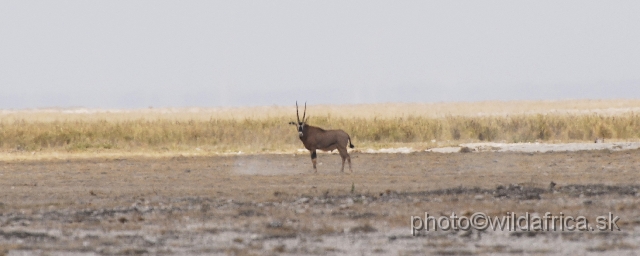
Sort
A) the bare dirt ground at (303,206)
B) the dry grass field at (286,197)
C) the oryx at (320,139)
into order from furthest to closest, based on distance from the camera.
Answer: the oryx at (320,139), the dry grass field at (286,197), the bare dirt ground at (303,206)

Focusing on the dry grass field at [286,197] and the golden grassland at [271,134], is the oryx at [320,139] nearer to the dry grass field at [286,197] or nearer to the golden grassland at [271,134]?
the dry grass field at [286,197]

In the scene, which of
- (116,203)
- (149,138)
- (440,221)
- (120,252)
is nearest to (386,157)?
(149,138)

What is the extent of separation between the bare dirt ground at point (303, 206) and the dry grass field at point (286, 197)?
1.0 inches

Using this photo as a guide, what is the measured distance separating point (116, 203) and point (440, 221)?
5.33m

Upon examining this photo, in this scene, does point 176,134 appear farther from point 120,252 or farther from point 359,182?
point 120,252

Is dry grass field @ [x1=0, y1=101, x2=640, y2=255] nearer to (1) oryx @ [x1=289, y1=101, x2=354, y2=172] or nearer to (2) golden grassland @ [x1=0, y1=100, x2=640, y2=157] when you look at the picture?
(2) golden grassland @ [x1=0, y1=100, x2=640, y2=157]

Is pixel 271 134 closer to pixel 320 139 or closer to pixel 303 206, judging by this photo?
pixel 320 139

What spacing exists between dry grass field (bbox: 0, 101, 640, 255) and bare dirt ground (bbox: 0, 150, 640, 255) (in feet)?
0.09

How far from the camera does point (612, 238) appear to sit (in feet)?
35.8

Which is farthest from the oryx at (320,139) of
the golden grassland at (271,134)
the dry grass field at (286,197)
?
the golden grassland at (271,134)

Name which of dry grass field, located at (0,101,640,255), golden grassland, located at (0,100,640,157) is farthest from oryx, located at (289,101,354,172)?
golden grassland, located at (0,100,640,157)

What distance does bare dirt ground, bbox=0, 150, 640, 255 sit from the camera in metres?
10.8

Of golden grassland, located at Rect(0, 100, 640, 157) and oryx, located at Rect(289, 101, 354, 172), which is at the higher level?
oryx, located at Rect(289, 101, 354, 172)

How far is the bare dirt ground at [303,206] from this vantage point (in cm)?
1083
